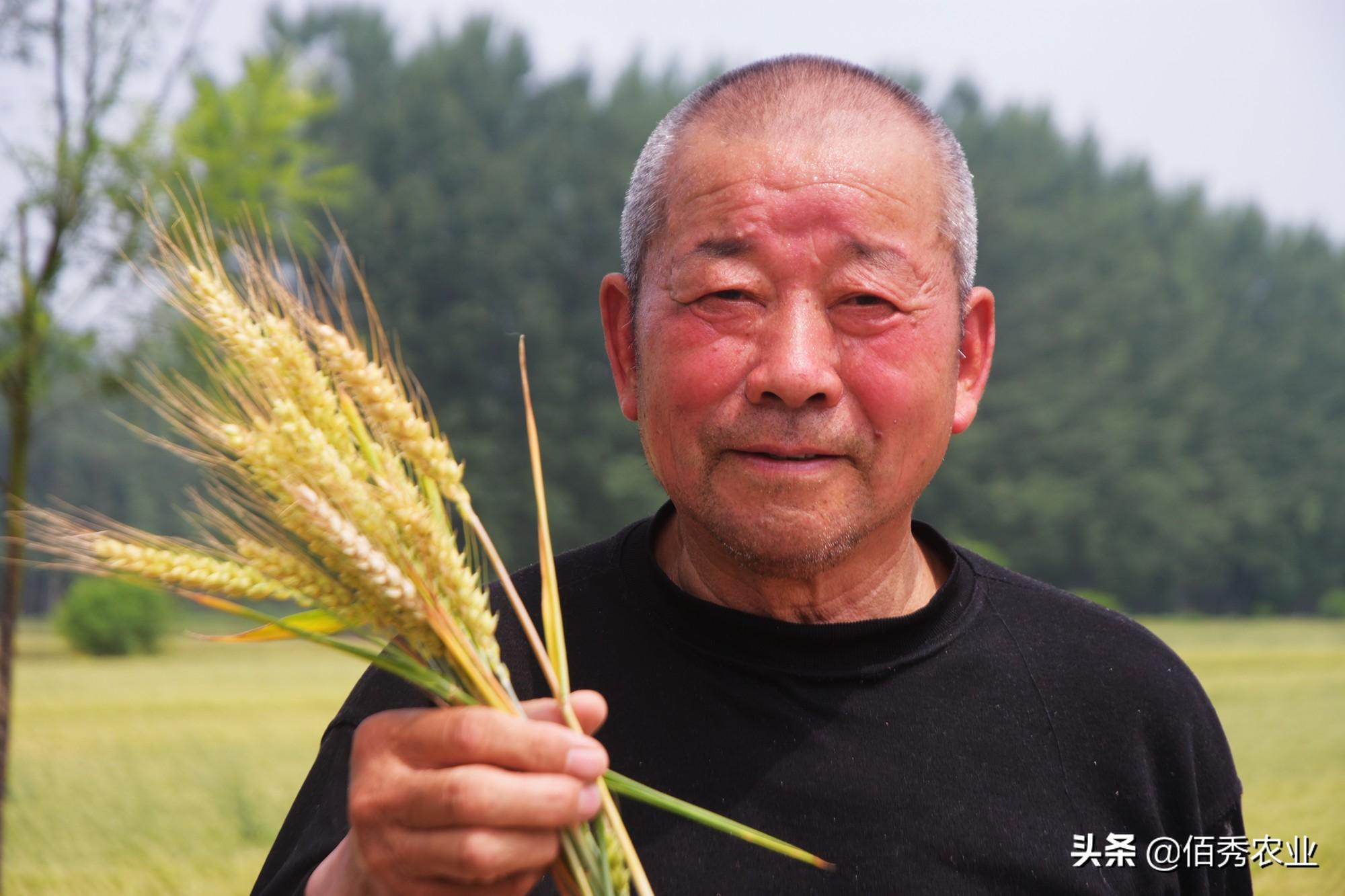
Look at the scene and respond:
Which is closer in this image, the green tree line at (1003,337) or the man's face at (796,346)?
the man's face at (796,346)

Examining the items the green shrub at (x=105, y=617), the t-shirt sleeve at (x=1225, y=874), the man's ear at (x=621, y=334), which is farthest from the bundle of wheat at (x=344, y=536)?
the green shrub at (x=105, y=617)

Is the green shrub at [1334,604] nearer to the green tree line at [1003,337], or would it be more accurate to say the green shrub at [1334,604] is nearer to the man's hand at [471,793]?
the green tree line at [1003,337]

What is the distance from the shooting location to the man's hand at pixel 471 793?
1277mm

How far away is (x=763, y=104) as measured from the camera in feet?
6.84

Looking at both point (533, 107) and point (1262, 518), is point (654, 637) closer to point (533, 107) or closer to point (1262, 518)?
point (533, 107)

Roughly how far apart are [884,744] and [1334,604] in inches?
1413

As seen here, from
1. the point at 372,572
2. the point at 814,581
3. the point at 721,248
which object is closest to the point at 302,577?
the point at 372,572

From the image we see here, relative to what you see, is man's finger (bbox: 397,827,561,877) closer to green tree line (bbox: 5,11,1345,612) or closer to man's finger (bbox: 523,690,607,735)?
man's finger (bbox: 523,690,607,735)

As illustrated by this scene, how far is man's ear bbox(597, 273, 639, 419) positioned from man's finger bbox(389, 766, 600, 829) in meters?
1.03

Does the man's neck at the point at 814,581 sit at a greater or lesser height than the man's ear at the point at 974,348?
lesser

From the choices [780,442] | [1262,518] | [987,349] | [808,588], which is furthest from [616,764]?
[1262,518]

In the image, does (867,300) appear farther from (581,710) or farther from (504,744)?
(504,744)

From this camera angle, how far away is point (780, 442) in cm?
188

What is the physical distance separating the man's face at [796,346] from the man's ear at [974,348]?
0.83 feet
